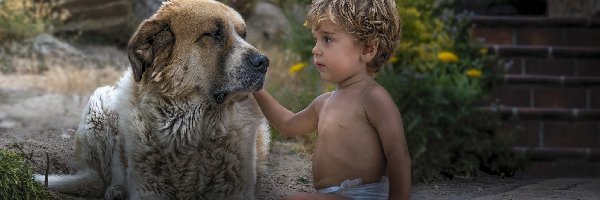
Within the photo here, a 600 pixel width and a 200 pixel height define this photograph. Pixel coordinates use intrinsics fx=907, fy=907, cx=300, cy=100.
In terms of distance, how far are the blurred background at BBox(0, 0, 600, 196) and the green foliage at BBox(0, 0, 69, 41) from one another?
1217mm

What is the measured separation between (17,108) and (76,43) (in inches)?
125

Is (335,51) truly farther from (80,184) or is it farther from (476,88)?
(476,88)

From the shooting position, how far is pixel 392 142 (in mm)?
3266

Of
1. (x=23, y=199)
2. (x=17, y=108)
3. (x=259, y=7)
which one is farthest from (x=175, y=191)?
(x=259, y=7)

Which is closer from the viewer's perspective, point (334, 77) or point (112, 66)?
point (334, 77)

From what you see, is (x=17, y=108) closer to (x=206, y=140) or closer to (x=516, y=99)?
(x=516, y=99)

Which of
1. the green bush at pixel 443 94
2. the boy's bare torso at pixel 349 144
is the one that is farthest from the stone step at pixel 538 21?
the boy's bare torso at pixel 349 144

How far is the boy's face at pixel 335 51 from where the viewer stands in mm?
3344

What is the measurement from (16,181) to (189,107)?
0.73m

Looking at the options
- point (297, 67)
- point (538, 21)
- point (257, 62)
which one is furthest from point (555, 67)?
point (257, 62)

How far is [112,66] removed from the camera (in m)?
9.87

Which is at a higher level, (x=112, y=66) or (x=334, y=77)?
(x=334, y=77)

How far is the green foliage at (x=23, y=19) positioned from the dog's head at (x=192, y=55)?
6.91m

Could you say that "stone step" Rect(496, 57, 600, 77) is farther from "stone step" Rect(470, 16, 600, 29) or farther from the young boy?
the young boy
